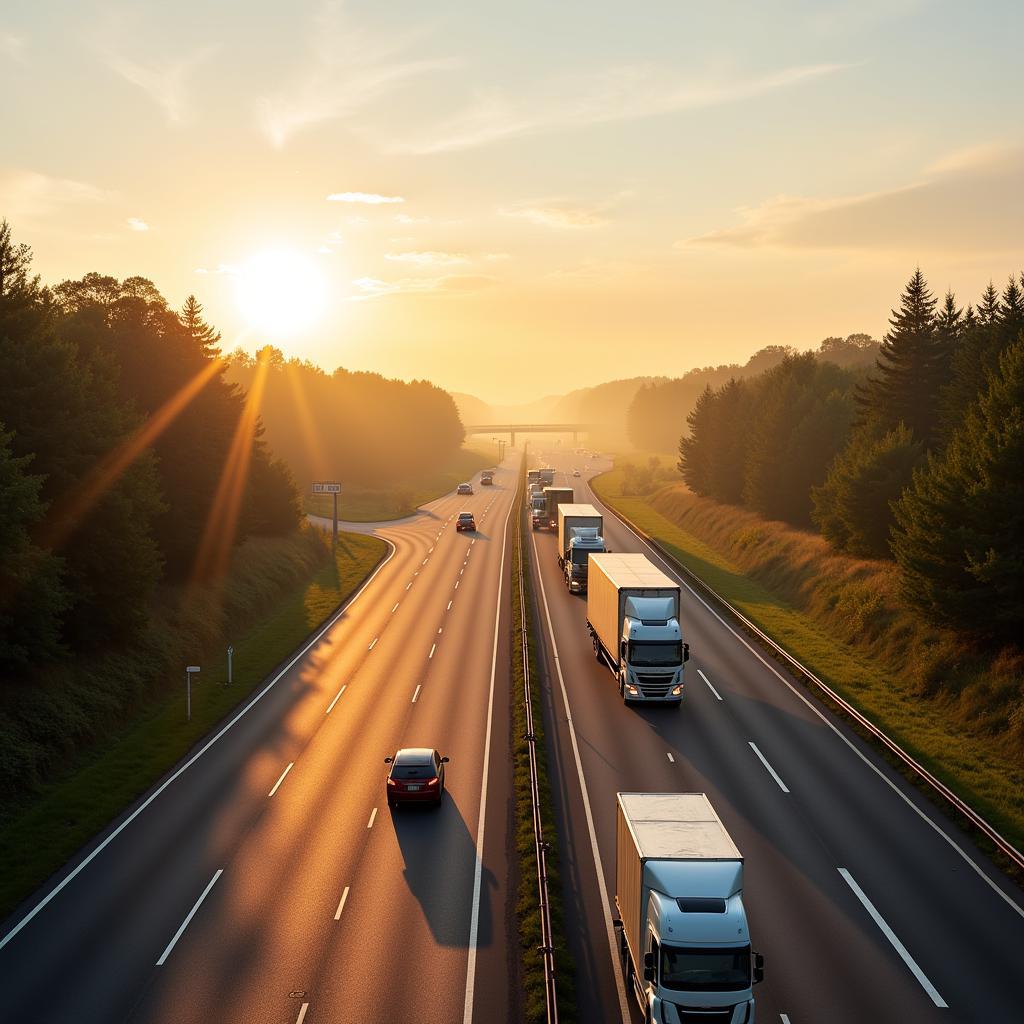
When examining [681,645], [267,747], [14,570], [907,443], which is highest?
[907,443]

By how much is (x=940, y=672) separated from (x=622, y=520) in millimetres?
61833

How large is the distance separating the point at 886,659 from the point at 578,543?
79.3 feet

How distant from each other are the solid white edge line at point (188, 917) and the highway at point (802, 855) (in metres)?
9.80

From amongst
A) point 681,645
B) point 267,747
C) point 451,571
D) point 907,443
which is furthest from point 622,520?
point 267,747

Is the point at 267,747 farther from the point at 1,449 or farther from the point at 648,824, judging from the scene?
the point at 648,824

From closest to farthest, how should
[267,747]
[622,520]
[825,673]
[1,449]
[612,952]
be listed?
[612,952] → [1,449] → [267,747] → [825,673] → [622,520]

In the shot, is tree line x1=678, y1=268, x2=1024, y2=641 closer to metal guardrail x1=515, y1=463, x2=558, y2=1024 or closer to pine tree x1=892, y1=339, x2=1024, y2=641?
pine tree x1=892, y1=339, x2=1024, y2=641

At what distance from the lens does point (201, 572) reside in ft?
184

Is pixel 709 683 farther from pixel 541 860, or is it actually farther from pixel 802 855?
pixel 541 860

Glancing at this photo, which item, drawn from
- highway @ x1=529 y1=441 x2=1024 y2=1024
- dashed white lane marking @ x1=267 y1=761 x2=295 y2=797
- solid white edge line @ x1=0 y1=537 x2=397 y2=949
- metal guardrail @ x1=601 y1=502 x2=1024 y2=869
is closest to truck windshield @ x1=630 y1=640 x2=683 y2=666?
highway @ x1=529 y1=441 x2=1024 y2=1024

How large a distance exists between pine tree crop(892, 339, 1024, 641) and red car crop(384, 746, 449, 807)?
79.9 ft

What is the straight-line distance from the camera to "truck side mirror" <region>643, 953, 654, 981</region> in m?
16.9

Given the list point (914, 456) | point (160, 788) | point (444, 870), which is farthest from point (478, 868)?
point (914, 456)

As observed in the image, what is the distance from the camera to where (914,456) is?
56875 millimetres
